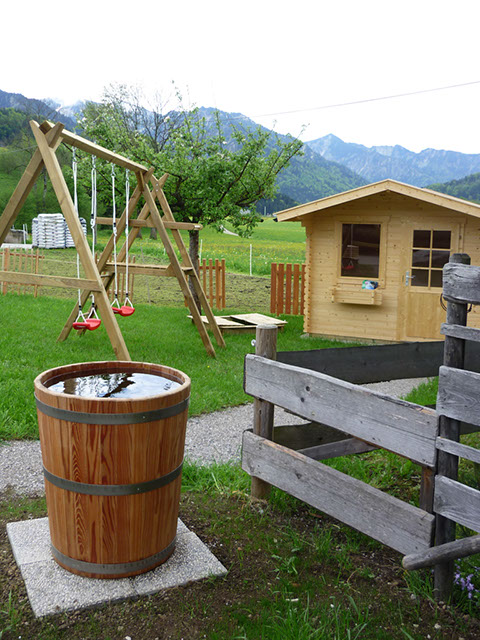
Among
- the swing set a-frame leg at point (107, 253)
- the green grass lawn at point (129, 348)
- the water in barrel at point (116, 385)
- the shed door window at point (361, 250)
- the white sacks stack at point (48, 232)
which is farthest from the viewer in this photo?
the white sacks stack at point (48, 232)

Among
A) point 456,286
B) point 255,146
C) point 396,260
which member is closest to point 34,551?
point 456,286

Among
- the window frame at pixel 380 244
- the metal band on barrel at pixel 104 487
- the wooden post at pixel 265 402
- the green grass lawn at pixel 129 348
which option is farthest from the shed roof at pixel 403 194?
the metal band on barrel at pixel 104 487

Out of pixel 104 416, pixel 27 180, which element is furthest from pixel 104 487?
pixel 27 180

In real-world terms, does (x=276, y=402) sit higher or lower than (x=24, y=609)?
higher

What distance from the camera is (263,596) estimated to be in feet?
9.89

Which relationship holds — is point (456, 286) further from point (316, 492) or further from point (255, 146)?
point (255, 146)

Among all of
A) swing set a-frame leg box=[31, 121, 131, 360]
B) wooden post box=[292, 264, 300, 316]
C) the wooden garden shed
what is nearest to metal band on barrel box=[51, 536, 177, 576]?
swing set a-frame leg box=[31, 121, 131, 360]

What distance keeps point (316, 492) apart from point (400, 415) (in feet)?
2.74

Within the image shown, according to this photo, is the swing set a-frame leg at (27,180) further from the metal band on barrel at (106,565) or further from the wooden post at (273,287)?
the wooden post at (273,287)

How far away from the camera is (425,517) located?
290cm

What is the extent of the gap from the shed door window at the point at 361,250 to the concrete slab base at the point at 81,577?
8.81 m

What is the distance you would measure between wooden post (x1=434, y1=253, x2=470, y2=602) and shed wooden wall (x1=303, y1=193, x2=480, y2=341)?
8.41m

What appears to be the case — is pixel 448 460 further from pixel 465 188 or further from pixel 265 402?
pixel 465 188

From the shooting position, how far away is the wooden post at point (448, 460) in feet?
9.27
